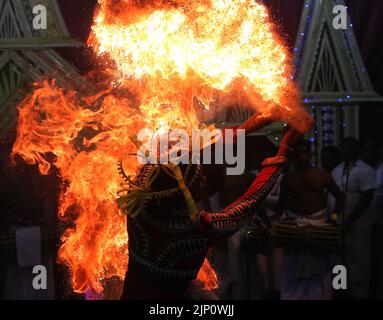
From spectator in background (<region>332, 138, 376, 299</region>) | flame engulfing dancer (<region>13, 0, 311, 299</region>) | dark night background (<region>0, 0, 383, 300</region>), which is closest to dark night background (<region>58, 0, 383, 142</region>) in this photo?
dark night background (<region>0, 0, 383, 300</region>)

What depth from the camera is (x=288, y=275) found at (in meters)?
7.25

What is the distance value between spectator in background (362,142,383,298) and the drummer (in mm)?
953

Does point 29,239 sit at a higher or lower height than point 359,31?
lower

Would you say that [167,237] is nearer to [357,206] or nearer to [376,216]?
[357,206]

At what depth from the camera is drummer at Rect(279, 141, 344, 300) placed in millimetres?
7105

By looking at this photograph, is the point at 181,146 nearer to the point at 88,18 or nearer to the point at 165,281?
the point at 165,281

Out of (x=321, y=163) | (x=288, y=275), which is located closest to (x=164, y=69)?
(x=288, y=275)

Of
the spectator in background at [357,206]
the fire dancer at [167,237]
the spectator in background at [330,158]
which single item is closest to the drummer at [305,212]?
the spectator in background at [357,206]

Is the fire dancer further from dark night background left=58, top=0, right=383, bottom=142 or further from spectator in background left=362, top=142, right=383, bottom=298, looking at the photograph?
spectator in background left=362, top=142, right=383, bottom=298

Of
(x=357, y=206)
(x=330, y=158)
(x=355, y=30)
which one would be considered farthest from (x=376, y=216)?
(x=355, y=30)

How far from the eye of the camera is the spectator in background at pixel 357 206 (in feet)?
24.8

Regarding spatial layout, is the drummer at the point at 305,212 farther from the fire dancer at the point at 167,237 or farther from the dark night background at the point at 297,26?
the fire dancer at the point at 167,237
